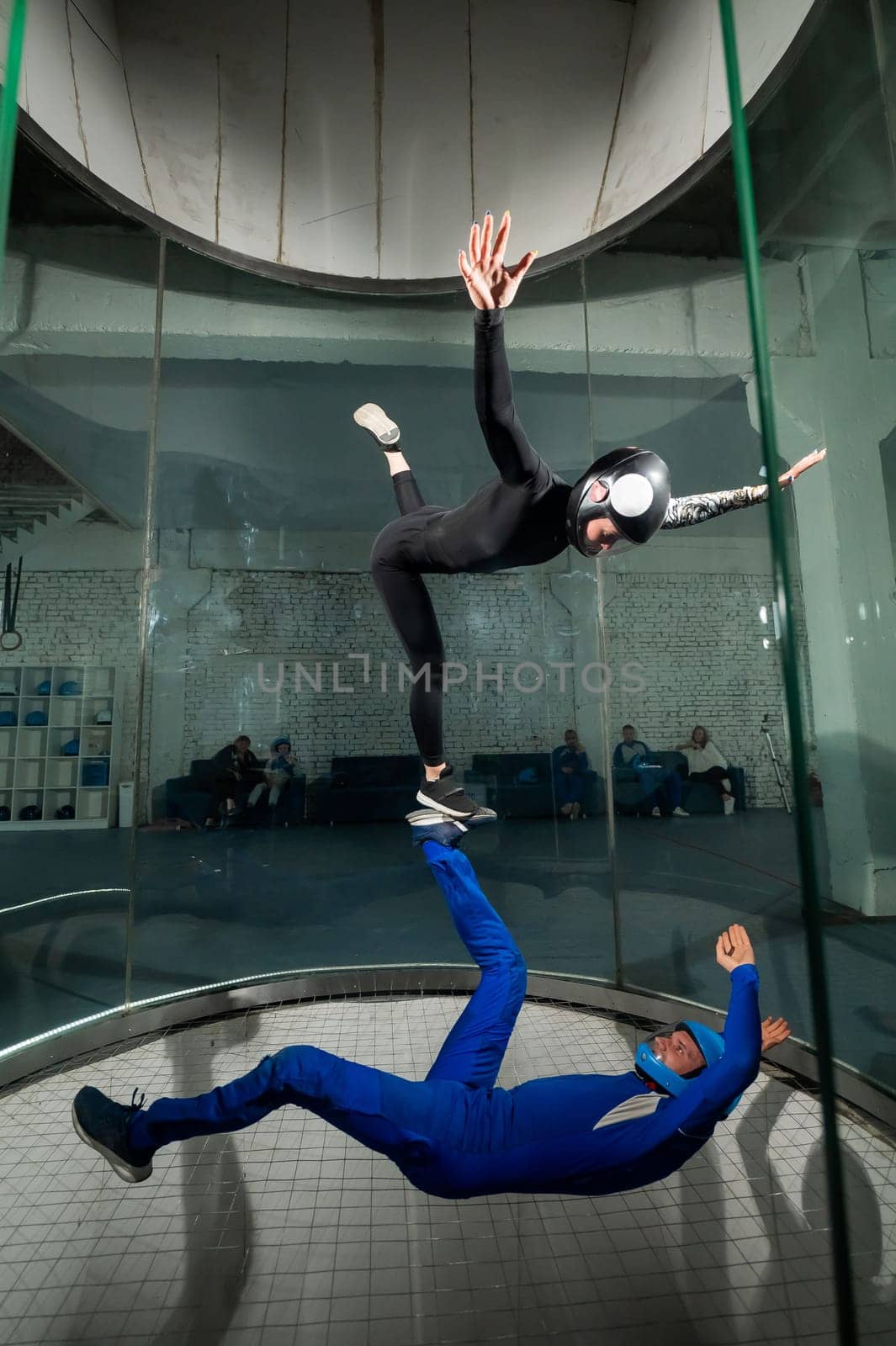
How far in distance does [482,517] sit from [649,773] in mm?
2653

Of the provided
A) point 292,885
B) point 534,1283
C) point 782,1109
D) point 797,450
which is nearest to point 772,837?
point 782,1109

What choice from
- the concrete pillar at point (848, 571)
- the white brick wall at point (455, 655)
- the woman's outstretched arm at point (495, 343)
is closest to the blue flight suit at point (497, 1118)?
the woman's outstretched arm at point (495, 343)

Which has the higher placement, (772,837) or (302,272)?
(302,272)

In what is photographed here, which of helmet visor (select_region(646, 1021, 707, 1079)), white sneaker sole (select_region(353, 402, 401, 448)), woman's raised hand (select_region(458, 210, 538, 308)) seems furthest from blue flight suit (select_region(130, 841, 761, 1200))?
white sneaker sole (select_region(353, 402, 401, 448))

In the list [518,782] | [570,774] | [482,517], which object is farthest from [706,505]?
[518,782]

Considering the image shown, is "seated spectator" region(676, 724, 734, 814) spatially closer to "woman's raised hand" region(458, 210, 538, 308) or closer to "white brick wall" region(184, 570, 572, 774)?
"white brick wall" region(184, 570, 572, 774)

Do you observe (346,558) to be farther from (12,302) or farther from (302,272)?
(12,302)

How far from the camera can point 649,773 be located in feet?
14.3

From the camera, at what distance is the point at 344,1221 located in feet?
7.00

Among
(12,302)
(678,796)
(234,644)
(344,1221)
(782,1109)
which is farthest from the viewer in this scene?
(234,644)

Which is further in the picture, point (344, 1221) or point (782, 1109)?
point (782, 1109)

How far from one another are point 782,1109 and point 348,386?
494cm

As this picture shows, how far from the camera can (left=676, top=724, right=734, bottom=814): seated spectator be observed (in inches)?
163

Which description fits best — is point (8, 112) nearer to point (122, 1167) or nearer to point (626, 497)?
point (626, 497)
